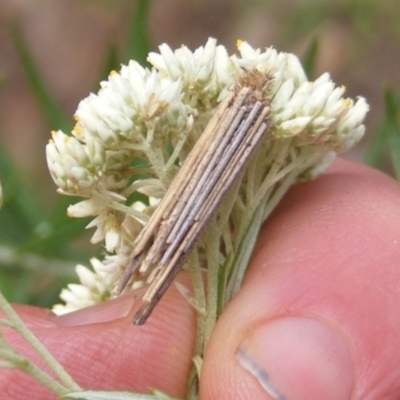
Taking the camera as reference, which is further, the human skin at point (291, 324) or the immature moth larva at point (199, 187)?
the human skin at point (291, 324)

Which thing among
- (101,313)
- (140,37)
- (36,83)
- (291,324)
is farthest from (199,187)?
(36,83)

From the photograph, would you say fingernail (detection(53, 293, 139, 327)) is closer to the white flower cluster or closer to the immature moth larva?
the white flower cluster

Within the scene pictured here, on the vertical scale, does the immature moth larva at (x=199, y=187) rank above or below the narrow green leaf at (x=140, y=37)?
below

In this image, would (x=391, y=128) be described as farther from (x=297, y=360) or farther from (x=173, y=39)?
(x=173, y=39)

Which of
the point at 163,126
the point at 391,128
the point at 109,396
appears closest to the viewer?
the point at 109,396

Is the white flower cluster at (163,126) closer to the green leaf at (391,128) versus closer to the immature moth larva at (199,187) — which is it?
the immature moth larva at (199,187)

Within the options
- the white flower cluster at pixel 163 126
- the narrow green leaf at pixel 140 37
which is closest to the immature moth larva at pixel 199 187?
the white flower cluster at pixel 163 126

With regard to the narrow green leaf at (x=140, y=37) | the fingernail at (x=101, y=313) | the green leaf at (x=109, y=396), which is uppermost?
the narrow green leaf at (x=140, y=37)

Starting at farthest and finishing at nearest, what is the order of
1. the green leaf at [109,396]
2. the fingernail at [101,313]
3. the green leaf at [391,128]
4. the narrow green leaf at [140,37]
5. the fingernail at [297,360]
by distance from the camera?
the narrow green leaf at [140,37] < the green leaf at [391,128] < the fingernail at [101,313] < the fingernail at [297,360] < the green leaf at [109,396]
